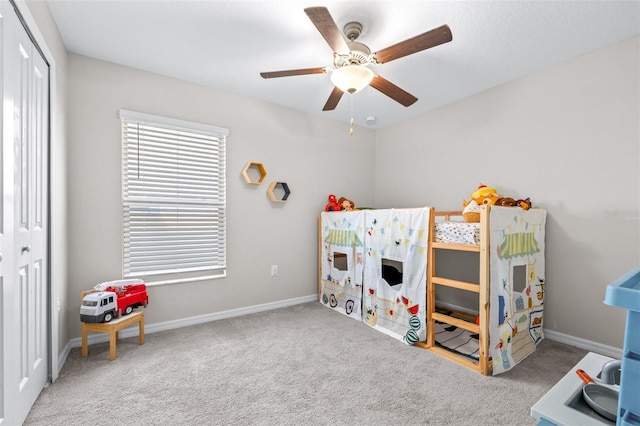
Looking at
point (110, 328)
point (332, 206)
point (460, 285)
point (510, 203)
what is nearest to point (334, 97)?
point (332, 206)

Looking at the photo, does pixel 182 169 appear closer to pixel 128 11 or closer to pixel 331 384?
pixel 128 11

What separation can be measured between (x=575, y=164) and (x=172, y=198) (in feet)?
11.5

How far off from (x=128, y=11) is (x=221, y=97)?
119cm

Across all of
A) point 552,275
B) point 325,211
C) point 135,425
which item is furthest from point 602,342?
point 135,425

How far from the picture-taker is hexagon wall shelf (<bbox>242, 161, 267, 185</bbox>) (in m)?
3.24

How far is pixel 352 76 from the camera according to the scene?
1.94 metres

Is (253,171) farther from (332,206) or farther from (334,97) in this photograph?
(334,97)

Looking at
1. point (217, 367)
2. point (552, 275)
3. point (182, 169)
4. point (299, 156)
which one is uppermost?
point (299, 156)

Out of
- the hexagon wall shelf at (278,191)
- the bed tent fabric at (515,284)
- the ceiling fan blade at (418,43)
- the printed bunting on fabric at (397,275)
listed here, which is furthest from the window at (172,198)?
the bed tent fabric at (515,284)

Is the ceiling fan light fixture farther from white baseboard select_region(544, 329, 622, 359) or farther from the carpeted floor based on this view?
white baseboard select_region(544, 329, 622, 359)

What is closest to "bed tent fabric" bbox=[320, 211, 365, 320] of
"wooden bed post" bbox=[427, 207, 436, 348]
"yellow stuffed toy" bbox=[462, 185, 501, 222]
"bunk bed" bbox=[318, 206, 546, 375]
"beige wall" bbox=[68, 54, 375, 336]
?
"bunk bed" bbox=[318, 206, 546, 375]

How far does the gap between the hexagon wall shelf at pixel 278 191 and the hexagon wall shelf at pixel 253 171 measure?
140 millimetres

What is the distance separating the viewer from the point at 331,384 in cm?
194

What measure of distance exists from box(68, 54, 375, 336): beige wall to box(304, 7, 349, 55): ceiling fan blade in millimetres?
1723
